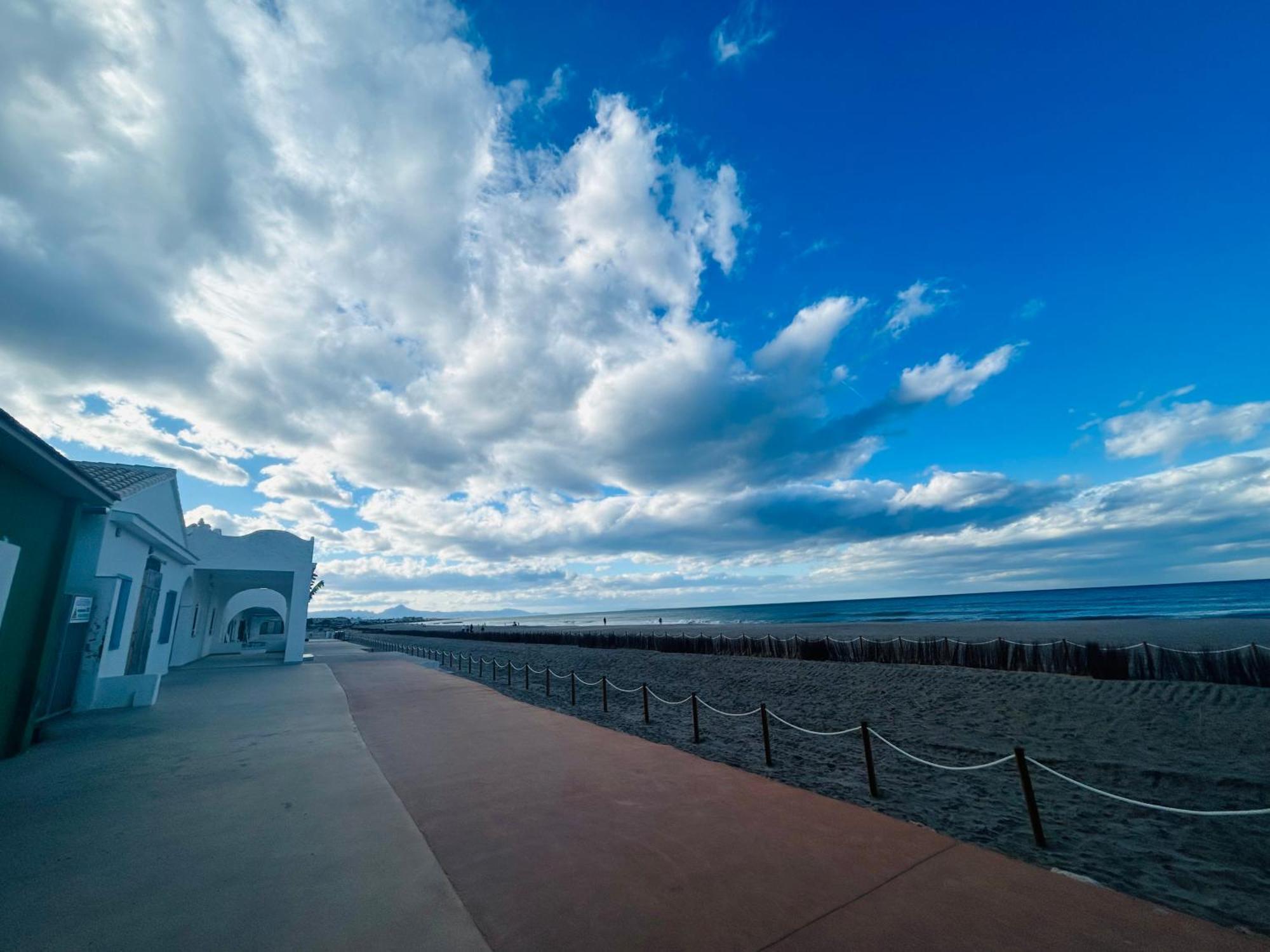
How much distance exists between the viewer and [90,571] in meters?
9.76

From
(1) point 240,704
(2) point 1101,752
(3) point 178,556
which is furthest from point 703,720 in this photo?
(3) point 178,556

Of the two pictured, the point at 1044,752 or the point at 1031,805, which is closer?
the point at 1031,805

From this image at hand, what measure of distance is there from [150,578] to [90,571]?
5394 mm

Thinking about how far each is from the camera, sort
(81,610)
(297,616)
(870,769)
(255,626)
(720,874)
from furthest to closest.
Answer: (255,626)
(297,616)
(81,610)
(870,769)
(720,874)

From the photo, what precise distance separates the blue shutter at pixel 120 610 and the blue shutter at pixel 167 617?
4117 mm

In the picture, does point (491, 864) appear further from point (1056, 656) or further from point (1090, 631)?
point (1090, 631)

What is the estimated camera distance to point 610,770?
6.91 m

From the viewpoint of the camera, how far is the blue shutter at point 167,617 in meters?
15.9

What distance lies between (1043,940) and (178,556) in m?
20.9

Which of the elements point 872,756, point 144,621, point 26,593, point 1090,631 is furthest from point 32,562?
point 1090,631

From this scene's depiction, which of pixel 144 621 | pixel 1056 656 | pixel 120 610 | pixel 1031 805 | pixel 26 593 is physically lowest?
pixel 1031 805

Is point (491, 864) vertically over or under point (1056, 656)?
under

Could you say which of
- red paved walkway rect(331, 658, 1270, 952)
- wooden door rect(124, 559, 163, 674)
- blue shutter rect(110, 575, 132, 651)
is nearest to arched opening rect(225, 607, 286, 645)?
wooden door rect(124, 559, 163, 674)

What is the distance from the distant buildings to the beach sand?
8.88 metres
